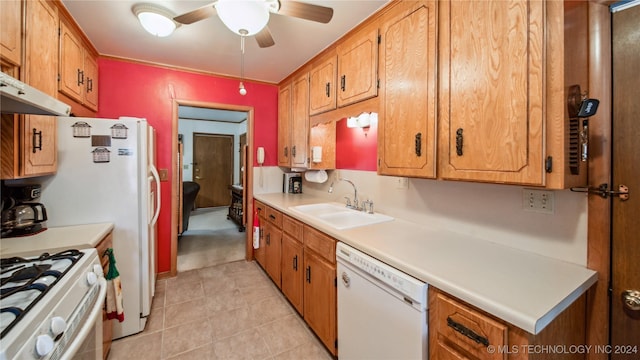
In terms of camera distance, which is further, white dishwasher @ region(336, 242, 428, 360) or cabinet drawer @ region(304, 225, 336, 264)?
cabinet drawer @ region(304, 225, 336, 264)

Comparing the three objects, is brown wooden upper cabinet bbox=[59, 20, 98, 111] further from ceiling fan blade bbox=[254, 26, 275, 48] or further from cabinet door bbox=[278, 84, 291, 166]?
cabinet door bbox=[278, 84, 291, 166]

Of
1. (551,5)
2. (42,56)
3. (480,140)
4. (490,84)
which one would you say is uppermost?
(42,56)

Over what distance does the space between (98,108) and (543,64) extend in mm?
3511

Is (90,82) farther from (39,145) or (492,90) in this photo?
(492,90)

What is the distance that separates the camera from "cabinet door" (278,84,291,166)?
10.1ft

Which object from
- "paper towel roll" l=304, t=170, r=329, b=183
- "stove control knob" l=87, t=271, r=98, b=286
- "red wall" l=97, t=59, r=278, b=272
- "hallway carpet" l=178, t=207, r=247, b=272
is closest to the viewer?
"stove control knob" l=87, t=271, r=98, b=286

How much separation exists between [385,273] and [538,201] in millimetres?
797

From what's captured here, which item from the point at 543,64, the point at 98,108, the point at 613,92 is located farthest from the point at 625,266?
the point at 98,108

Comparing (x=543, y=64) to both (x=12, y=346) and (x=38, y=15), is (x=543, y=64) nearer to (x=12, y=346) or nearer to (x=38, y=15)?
(x=12, y=346)

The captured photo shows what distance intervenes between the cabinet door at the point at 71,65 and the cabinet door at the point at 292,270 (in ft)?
6.70

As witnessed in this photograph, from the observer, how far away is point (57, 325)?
2.59 ft

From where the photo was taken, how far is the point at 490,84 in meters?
1.12

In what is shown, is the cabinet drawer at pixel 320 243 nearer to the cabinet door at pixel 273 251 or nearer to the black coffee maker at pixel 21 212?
the cabinet door at pixel 273 251

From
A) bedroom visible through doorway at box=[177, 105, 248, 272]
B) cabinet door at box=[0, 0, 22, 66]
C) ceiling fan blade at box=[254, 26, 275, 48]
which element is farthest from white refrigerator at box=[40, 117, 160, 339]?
bedroom visible through doorway at box=[177, 105, 248, 272]
